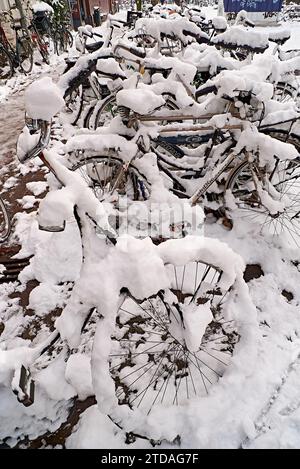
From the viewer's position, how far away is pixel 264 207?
3.27 meters

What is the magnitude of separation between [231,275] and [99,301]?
2.34ft

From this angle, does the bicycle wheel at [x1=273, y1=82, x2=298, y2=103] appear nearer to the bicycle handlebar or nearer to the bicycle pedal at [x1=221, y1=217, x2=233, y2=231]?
the bicycle pedal at [x1=221, y1=217, x2=233, y2=231]

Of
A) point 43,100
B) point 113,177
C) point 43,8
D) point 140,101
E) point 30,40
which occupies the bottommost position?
point 113,177

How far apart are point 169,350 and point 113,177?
1.73 m

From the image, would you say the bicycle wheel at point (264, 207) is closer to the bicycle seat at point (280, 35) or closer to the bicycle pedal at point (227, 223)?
the bicycle pedal at point (227, 223)

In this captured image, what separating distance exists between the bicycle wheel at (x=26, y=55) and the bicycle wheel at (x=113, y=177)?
7682mm

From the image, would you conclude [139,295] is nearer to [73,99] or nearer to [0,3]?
[73,99]

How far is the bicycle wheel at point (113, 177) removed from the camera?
10.1ft

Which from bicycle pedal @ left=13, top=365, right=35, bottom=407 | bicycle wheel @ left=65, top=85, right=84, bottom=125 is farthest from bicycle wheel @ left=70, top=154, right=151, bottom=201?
bicycle wheel @ left=65, top=85, right=84, bottom=125

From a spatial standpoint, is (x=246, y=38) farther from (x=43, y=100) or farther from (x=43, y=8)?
(x=43, y=8)

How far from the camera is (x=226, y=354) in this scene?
242cm

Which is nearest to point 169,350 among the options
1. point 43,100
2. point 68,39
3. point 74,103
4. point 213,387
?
point 213,387

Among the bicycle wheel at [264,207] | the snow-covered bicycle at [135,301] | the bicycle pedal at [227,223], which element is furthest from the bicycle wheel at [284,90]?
the snow-covered bicycle at [135,301]

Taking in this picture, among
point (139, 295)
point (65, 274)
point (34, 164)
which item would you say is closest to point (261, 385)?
point (139, 295)
